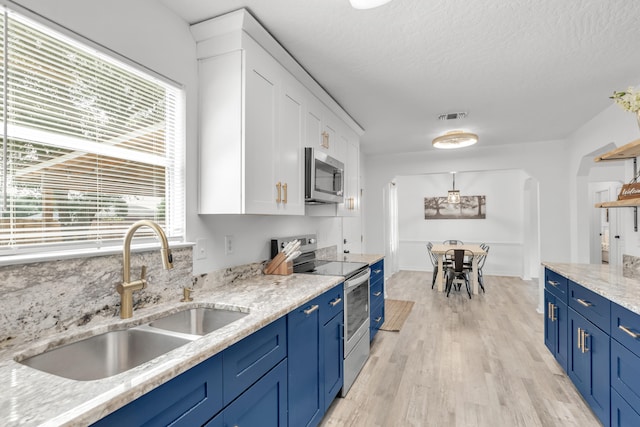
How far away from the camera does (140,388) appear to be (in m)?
A: 0.82

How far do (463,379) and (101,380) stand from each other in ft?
8.68

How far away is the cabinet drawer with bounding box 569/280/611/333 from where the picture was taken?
1857mm

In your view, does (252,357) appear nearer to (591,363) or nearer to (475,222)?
(591,363)

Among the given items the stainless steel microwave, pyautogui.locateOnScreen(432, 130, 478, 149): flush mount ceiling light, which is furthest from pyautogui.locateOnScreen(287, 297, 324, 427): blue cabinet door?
pyautogui.locateOnScreen(432, 130, 478, 149): flush mount ceiling light

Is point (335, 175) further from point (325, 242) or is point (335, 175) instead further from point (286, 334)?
point (286, 334)

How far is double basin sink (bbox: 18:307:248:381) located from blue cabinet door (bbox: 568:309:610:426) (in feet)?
6.94

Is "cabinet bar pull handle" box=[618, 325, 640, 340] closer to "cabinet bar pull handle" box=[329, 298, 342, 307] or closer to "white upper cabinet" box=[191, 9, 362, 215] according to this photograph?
"cabinet bar pull handle" box=[329, 298, 342, 307]

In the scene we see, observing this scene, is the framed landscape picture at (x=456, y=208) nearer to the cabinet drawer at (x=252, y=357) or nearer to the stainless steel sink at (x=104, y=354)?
the cabinet drawer at (x=252, y=357)

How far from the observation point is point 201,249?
1931 mm

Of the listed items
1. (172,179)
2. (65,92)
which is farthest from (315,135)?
(65,92)

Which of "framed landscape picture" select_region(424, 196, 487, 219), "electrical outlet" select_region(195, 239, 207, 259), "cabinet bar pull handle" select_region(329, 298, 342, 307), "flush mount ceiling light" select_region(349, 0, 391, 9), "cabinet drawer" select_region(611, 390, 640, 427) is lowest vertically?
"cabinet drawer" select_region(611, 390, 640, 427)

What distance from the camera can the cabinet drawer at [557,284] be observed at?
2512 mm

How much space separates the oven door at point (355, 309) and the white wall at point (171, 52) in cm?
73

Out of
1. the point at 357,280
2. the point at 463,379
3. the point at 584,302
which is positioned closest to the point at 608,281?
the point at 584,302
